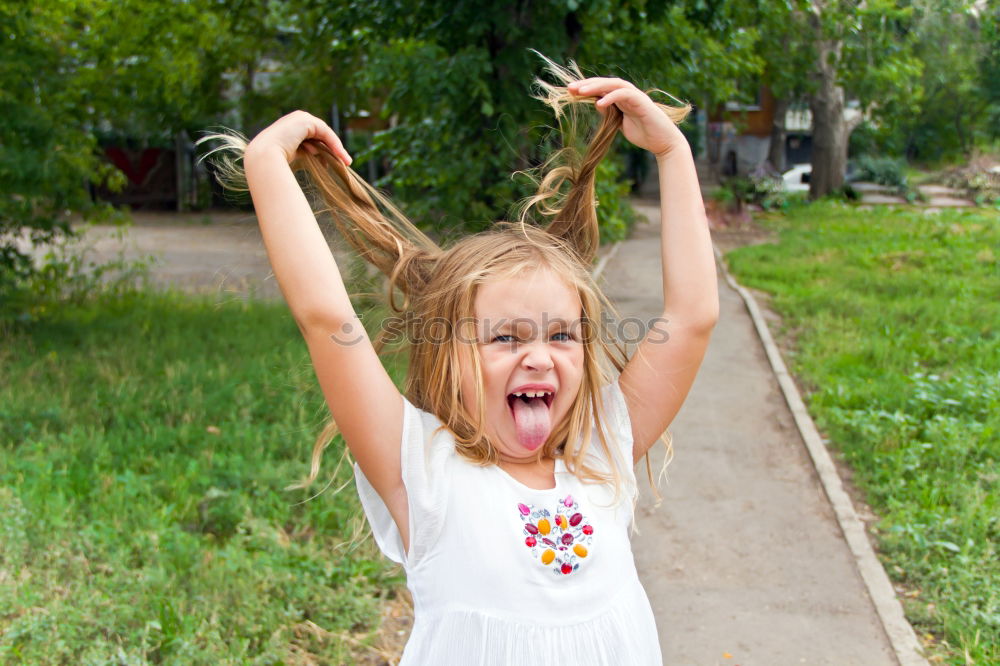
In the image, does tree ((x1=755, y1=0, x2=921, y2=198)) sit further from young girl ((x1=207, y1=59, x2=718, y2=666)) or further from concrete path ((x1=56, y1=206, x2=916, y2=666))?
young girl ((x1=207, y1=59, x2=718, y2=666))

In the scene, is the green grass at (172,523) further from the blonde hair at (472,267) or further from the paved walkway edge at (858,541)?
the paved walkway edge at (858,541)

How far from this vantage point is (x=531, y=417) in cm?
178

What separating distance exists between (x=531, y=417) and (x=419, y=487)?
0.23 meters

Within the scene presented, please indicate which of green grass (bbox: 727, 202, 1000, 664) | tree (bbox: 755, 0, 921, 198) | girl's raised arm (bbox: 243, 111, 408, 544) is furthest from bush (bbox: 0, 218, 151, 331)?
girl's raised arm (bbox: 243, 111, 408, 544)

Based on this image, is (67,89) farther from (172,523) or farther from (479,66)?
(172,523)

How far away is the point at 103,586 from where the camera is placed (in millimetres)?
3662

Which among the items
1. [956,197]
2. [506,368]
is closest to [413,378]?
[506,368]

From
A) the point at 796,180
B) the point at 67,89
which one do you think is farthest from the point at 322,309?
the point at 796,180

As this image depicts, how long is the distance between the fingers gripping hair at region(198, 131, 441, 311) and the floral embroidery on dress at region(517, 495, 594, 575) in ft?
1.78

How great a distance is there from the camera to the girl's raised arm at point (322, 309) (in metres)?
1.68

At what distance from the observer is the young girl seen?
1705 millimetres

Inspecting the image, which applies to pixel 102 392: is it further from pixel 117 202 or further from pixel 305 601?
pixel 117 202

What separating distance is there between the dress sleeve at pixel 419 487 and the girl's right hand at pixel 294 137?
486 mm

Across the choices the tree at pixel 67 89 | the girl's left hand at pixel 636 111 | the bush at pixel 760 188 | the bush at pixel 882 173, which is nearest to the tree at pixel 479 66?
the tree at pixel 67 89
